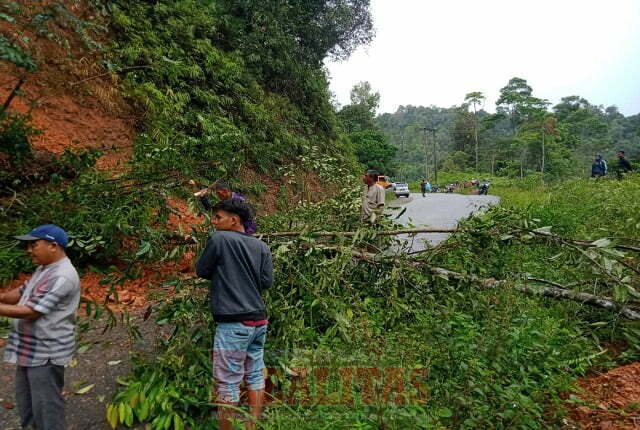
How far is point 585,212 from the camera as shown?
805cm

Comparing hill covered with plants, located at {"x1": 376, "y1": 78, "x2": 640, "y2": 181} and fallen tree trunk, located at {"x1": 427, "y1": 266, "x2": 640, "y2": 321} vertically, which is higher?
hill covered with plants, located at {"x1": 376, "y1": 78, "x2": 640, "y2": 181}

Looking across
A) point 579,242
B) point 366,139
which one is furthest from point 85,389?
point 366,139

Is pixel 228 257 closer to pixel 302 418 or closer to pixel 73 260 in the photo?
pixel 302 418

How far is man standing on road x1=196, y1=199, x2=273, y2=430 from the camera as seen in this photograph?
2379mm

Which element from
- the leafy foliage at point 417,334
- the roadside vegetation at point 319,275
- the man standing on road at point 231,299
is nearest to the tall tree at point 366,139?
the roadside vegetation at point 319,275

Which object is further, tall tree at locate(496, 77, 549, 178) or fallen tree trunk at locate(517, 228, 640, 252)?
tall tree at locate(496, 77, 549, 178)

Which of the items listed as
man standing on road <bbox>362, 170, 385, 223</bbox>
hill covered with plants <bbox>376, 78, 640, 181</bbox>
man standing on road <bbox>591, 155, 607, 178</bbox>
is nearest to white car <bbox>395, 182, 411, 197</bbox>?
hill covered with plants <bbox>376, 78, 640, 181</bbox>

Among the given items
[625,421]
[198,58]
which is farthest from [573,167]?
[625,421]

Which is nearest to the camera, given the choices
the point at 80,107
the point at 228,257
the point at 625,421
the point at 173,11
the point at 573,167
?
the point at 228,257

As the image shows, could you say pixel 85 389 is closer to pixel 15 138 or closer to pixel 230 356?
pixel 230 356

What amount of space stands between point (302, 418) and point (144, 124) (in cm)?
681

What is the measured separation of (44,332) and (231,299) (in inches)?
41.3

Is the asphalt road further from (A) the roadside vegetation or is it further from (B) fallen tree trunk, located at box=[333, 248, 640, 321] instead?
(A) the roadside vegetation

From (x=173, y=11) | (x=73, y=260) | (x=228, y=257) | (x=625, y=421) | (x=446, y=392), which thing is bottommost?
(x=625, y=421)
